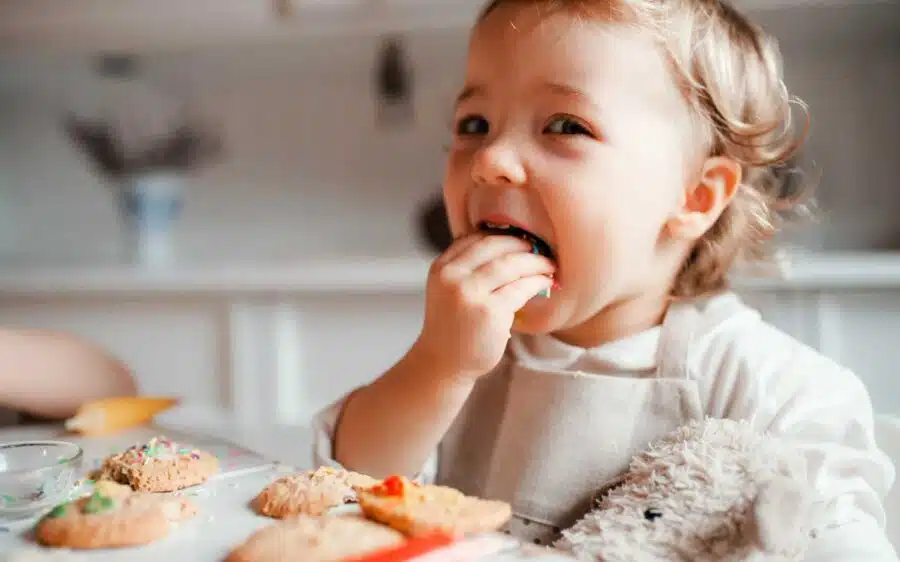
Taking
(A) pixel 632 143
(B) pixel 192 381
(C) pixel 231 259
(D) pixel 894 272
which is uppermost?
(A) pixel 632 143

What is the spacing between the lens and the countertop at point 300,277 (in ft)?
5.30

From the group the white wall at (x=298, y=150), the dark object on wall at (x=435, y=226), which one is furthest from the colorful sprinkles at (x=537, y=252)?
the white wall at (x=298, y=150)

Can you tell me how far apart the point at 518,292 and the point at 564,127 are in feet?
0.55

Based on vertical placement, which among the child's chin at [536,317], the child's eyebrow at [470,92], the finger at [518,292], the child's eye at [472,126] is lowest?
the child's chin at [536,317]

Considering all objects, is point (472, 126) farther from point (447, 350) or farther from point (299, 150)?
point (299, 150)

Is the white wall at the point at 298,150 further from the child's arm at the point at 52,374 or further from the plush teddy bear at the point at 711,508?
the plush teddy bear at the point at 711,508

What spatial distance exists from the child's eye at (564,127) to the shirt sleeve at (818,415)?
0.76 feet

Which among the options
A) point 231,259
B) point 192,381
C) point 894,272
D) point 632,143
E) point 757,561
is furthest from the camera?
point 231,259

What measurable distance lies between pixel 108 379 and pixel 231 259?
1.50m

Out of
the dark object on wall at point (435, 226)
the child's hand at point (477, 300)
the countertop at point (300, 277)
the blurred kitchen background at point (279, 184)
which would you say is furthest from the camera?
the dark object on wall at point (435, 226)

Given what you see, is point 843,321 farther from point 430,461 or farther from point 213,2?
point 213,2

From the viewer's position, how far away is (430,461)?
Answer: 35.5 inches

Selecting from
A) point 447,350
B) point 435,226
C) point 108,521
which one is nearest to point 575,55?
point 447,350

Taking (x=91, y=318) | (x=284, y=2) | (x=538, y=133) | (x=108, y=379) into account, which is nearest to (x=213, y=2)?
(x=284, y=2)
